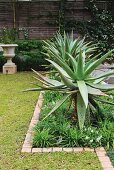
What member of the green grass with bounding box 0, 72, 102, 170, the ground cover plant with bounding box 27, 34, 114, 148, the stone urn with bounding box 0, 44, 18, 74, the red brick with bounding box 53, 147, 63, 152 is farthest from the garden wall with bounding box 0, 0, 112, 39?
the red brick with bounding box 53, 147, 63, 152

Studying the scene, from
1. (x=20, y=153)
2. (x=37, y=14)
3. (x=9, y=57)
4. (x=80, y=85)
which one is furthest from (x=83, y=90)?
(x=37, y=14)

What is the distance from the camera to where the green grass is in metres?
4.11

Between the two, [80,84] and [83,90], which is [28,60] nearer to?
[80,84]

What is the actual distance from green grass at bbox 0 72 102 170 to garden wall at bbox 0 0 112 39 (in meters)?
6.11

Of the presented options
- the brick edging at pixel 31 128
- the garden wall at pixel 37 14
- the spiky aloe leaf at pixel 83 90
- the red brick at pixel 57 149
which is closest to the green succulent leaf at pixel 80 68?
the spiky aloe leaf at pixel 83 90

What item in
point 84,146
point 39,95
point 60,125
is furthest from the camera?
point 39,95

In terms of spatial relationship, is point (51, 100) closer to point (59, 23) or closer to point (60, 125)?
point (60, 125)

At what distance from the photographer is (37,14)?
1344 centimetres

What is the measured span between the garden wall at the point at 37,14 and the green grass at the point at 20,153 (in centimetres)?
611

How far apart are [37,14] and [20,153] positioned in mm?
9548

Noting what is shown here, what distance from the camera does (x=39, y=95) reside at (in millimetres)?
7797

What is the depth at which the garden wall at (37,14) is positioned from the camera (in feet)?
44.0

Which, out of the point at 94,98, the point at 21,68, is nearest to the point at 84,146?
the point at 94,98

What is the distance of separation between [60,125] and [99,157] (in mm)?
859
